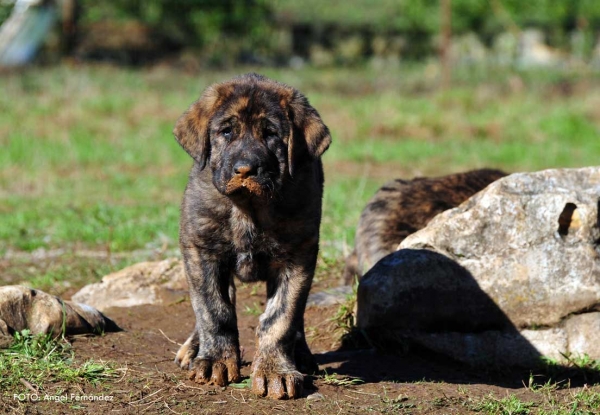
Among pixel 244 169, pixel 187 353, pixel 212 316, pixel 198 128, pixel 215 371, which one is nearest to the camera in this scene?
Answer: pixel 244 169

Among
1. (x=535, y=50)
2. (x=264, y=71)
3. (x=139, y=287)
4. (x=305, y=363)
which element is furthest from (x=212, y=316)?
(x=535, y=50)

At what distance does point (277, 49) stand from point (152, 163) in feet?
54.3

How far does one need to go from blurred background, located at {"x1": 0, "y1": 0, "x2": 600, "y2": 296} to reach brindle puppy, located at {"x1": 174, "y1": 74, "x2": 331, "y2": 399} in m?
2.43

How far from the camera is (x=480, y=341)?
5.98 metres

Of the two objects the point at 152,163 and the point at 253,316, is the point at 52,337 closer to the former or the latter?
the point at 253,316

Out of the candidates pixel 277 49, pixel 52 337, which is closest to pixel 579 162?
pixel 52 337

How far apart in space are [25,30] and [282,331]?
20431 millimetres

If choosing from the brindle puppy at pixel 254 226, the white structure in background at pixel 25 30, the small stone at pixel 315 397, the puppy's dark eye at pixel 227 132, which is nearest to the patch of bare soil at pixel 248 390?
the small stone at pixel 315 397

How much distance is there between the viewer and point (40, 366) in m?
4.79

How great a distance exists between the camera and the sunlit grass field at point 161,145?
890cm

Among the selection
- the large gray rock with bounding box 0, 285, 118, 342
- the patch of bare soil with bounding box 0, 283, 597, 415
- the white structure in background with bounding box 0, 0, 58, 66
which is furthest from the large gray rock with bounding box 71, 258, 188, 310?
the white structure in background with bounding box 0, 0, 58, 66

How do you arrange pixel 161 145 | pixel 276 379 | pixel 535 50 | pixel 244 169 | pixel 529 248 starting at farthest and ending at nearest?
pixel 535 50
pixel 161 145
pixel 529 248
pixel 276 379
pixel 244 169

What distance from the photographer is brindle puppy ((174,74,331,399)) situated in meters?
4.87

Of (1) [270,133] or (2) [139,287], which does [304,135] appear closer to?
(1) [270,133]
